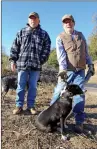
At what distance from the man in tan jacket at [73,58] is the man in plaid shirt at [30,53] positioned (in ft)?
1.94

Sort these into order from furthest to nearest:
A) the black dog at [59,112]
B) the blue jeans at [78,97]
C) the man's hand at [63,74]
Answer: the blue jeans at [78,97]
the man's hand at [63,74]
the black dog at [59,112]

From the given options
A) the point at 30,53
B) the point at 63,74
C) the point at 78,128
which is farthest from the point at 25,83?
the point at 78,128

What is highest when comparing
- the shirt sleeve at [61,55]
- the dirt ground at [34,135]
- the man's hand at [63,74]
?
the shirt sleeve at [61,55]

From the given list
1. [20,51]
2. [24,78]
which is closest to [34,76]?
[24,78]

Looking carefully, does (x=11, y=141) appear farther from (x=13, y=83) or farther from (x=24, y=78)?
(x=13, y=83)

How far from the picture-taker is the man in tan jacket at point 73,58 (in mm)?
5488

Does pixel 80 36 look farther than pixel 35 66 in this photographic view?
No

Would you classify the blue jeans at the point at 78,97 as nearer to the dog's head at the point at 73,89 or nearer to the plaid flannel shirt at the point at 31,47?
the dog's head at the point at 73,89

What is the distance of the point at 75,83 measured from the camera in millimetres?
5566

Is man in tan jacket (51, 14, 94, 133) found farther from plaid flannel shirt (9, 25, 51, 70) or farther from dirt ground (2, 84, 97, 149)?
plaid flannel shirt (9, 25, 51, 70)

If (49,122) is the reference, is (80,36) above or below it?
above

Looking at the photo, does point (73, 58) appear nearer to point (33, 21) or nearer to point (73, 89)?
point (73, 89)

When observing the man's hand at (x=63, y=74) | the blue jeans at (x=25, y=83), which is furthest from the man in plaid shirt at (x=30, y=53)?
the man's hand at (x=63, y=74)

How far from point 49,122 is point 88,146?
786 mm
